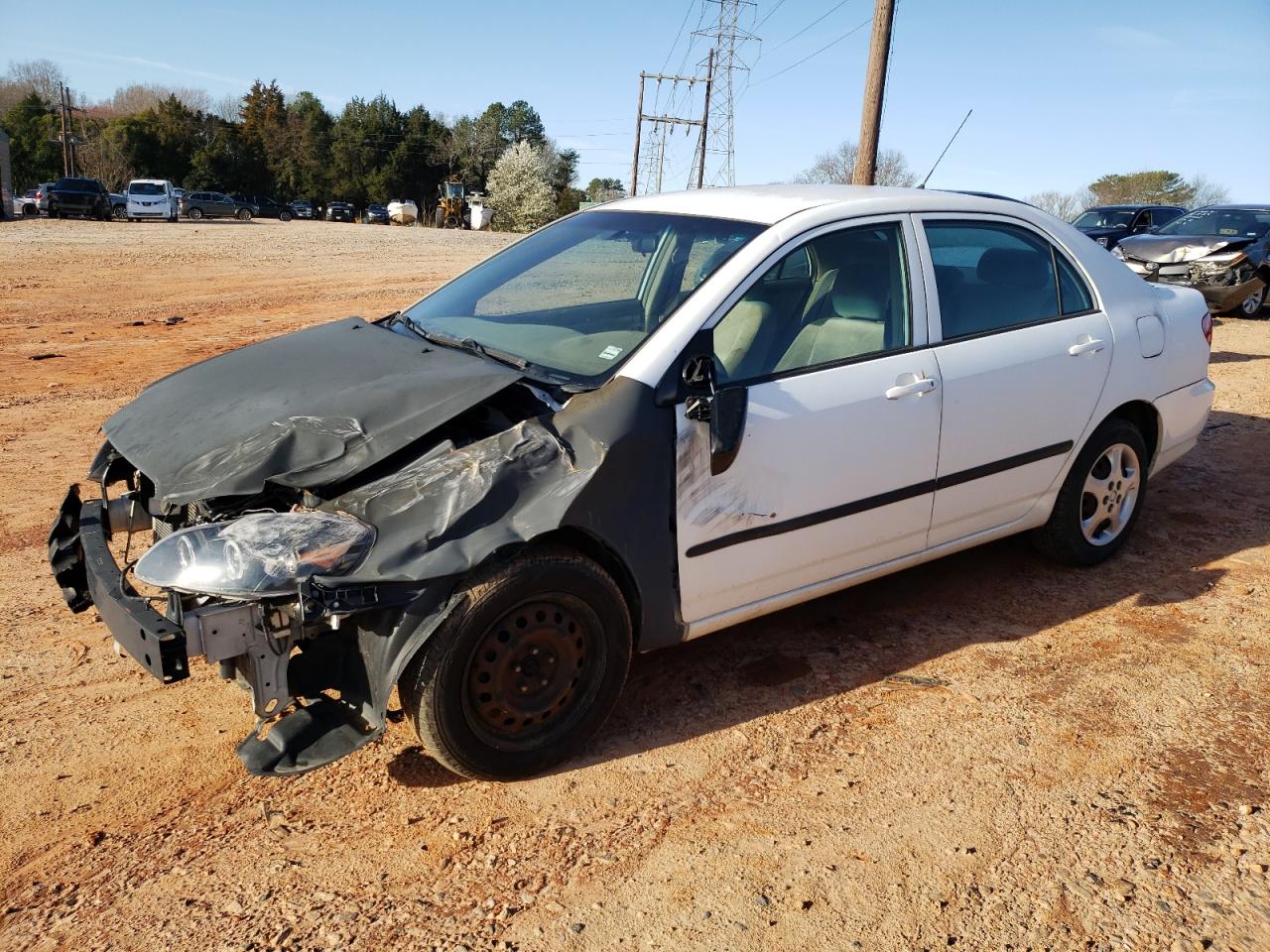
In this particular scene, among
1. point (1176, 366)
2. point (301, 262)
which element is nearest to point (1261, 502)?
point (1176, 366)

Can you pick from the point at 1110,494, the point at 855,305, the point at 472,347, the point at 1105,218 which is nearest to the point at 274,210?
the point at 1105,218

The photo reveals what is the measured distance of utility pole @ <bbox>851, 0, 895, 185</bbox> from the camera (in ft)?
42.1

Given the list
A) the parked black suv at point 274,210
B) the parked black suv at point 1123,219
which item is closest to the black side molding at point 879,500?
the parked black suv at point 1123,219

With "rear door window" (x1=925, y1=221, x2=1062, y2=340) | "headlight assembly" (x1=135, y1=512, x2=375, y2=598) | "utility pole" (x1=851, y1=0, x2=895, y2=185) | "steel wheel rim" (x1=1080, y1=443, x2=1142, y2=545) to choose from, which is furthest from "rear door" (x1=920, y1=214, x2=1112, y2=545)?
"utility pole" (x1=851, y1=0, x2=895, y2=185)

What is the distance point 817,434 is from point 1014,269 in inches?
63.1

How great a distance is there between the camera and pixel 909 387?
3.73m

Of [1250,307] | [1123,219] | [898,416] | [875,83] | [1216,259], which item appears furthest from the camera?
[1123,219]

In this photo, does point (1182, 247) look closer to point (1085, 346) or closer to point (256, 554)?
point (1085, 346)

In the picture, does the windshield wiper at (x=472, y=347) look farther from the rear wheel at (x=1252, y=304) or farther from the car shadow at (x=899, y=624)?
the rear wheel at (x=1252, y=304)

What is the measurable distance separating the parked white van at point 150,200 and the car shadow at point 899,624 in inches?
1643

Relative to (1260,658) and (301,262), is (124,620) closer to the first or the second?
(1260,658)

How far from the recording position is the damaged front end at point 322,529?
2684 millimetres

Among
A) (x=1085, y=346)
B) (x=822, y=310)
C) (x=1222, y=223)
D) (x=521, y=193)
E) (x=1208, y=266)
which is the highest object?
(x=521, y=193)

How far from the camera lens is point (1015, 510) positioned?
4.40 meters
